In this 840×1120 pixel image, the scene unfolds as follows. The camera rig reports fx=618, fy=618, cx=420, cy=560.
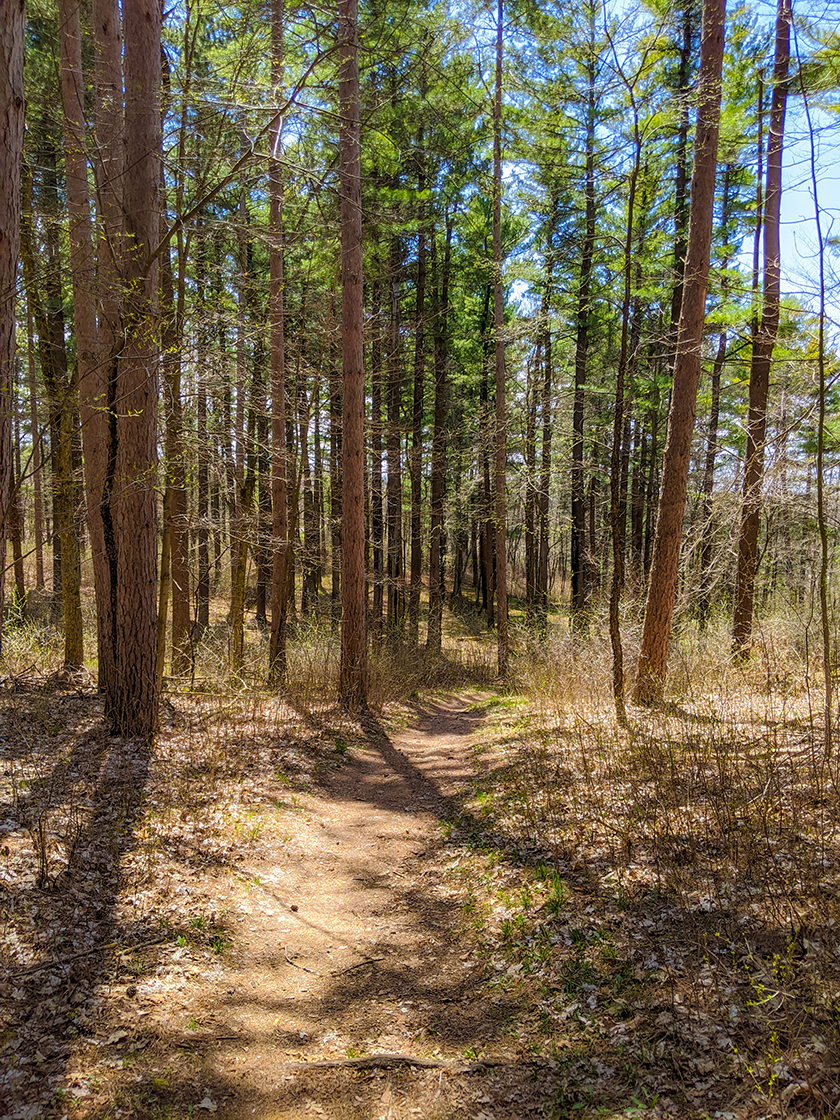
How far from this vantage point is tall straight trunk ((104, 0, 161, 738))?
19.3ft

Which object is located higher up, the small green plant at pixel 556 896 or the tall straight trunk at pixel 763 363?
the tall straight trunk at pixel 763 363

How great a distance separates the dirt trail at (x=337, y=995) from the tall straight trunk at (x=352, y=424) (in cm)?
393

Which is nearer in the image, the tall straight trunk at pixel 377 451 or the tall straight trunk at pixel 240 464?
the tall straight trunk at pixel 240 464

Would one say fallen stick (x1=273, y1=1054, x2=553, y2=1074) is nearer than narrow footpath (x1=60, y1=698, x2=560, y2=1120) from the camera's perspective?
No

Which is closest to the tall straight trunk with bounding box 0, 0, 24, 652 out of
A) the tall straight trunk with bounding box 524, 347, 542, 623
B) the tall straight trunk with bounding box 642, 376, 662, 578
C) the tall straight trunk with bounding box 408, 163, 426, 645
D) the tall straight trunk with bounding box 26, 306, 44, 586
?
the tall straight trunk with bounding box 26, 306, 44, 586

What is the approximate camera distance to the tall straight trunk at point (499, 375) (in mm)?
13711

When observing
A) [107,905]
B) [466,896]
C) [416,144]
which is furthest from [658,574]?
[416,144]

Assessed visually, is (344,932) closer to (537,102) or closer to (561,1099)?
(561,1099)

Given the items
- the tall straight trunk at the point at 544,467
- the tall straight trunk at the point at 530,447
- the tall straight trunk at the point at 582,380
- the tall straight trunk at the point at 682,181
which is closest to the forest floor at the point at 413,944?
the tall straight trunk at the point at 544,467

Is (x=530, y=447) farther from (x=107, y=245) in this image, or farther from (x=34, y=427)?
(x=34, y=427)

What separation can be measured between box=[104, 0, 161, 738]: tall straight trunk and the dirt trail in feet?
7.61

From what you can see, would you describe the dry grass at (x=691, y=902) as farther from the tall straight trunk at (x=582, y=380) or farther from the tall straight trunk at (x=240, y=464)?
the tall straight trunk at (x=582, y=380)

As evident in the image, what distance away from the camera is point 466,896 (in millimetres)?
4469

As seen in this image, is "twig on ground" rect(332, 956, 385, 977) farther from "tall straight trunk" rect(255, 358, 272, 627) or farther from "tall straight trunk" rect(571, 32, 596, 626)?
"tall straight trunk" rect(571, 32, 596, 626)
